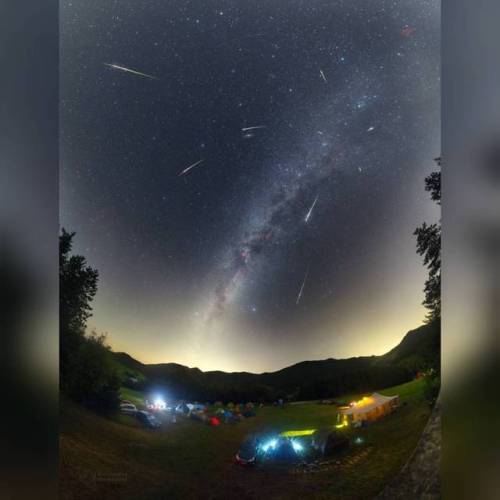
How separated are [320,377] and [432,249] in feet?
2.99

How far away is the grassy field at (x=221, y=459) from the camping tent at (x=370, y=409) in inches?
1.5

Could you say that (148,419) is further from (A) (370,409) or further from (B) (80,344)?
(A) (370,409)

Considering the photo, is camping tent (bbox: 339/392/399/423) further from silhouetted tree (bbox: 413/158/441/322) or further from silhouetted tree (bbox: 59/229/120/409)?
silhouetted tree (bbox: 59/229/120/409)

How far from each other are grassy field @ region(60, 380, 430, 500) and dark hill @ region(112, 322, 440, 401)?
7cm

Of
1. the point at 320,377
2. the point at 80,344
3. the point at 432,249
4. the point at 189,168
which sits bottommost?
the point at 320,377

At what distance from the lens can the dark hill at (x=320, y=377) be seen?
7.15ft

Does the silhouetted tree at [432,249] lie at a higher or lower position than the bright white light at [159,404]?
higher

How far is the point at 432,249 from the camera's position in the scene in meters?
2.18

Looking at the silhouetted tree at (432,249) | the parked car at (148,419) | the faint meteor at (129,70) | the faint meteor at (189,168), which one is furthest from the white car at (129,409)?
the faint meteor at (129,70)

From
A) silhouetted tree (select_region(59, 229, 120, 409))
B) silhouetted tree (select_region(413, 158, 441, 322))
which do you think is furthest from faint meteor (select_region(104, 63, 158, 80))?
silhouetted tree (select_region(413, 158, 441, 322))

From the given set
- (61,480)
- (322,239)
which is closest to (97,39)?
(322,239)

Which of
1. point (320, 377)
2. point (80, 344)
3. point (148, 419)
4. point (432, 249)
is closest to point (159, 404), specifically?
point (148, 419)

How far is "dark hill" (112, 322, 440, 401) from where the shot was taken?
7.15 feet

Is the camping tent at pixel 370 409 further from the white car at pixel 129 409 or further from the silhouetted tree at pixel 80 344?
the silhouetted tree at pixel 80 344
